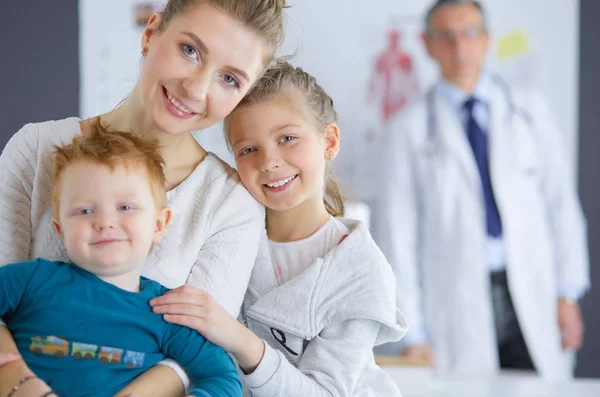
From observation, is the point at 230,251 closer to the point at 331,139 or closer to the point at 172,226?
the point at 172,226

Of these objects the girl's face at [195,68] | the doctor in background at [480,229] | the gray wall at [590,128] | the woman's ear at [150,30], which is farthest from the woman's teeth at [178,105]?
the gray wall at [590,128]

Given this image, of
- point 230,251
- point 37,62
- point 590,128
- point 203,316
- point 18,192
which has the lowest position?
point 203,316

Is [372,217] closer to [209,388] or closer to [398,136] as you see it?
[398,136]

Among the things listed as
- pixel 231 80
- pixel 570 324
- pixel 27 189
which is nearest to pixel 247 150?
pixel 231 80

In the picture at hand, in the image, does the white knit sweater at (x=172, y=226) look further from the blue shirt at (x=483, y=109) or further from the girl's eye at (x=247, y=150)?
the blue shirt at (x=483, y=109)

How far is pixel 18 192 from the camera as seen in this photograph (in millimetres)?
1535

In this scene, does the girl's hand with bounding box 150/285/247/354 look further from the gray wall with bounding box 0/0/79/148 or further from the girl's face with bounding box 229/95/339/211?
the gray wall with bounding box 0/0/79/148

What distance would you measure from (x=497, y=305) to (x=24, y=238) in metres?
3.32

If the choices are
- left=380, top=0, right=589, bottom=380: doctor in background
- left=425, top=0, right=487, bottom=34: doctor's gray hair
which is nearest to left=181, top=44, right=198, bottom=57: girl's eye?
left=380, top=0, right=589, bottom=380: doctor in background

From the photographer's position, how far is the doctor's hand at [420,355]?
14.3 ft

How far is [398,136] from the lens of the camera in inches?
178

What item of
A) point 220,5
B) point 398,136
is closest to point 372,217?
A: point 398,136

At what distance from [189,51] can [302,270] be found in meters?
0.53

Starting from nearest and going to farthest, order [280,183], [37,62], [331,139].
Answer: [280,183], [331,139], [37,62]
